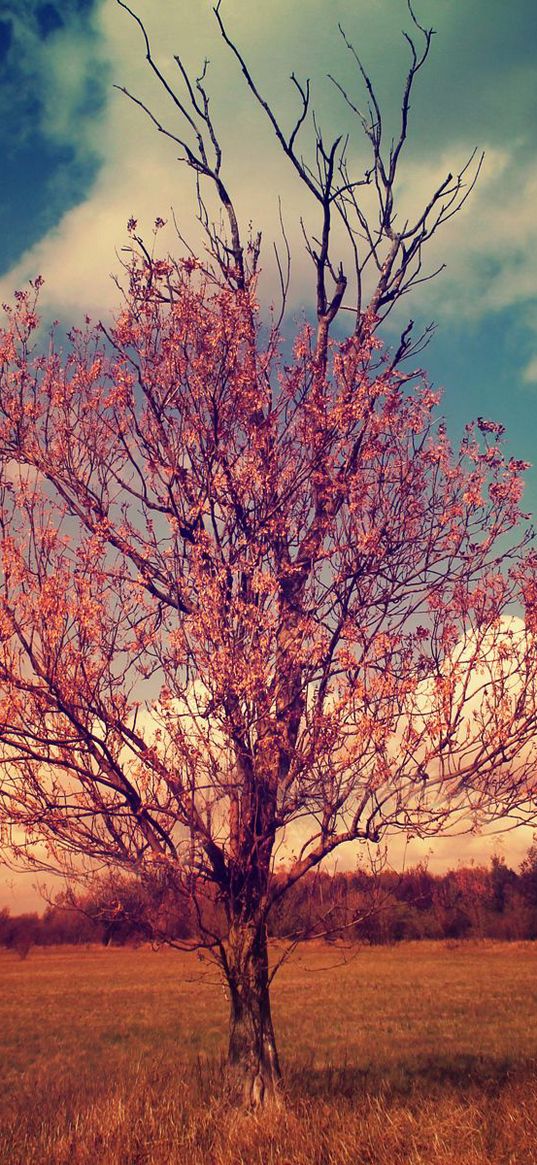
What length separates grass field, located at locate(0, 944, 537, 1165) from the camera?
24.4 ft

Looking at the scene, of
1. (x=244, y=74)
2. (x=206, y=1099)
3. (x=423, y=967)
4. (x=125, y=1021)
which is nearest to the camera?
(x=206, y=1099)

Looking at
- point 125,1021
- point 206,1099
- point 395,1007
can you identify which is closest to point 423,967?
point 395,1007

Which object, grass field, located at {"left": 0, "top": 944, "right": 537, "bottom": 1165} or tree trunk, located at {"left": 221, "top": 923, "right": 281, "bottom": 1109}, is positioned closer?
grass field, located at {"left": 0, "top": 944, "right": 537, "bottom": 1165}

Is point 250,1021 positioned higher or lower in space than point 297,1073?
higher

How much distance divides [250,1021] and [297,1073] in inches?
157

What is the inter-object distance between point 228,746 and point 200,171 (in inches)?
379

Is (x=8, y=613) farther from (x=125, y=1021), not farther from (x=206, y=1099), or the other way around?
(x=125, y=1021)

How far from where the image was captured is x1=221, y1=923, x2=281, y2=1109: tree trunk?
28.4 ft

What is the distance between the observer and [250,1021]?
8.84 metres

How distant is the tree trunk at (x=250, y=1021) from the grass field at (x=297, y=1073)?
32cm

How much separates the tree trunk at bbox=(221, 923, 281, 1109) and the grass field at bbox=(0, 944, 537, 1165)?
0.32m

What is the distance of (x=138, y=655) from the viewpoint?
8.91 meters

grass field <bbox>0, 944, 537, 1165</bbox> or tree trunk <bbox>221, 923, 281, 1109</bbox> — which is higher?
tree trunk <bbox>221, 923, 281, 1109</bbox>

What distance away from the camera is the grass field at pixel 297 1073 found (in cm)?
745
